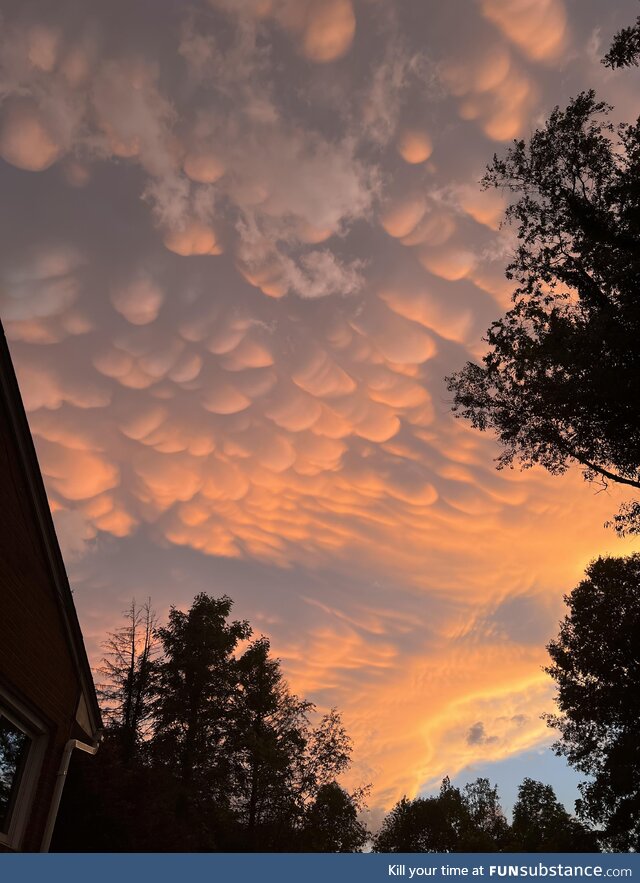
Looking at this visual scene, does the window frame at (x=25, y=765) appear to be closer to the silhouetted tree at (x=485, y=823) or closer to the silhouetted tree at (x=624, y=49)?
the silhouetted tree at (x=624, y=49)

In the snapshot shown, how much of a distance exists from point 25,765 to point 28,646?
1896mm

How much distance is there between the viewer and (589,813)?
84.8 ft

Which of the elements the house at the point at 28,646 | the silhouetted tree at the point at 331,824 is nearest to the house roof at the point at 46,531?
the house at the point at 28,646

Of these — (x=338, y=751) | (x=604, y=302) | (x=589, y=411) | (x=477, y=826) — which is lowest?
(x=477, y=826)

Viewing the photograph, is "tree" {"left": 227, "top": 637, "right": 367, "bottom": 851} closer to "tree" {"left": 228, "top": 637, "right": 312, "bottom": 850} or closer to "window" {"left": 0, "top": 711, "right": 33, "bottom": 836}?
"tree" {"left": 228, "top": 637, "right": 312, "bottom": 850}

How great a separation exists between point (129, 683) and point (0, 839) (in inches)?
1069

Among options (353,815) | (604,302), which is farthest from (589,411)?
(353,815)

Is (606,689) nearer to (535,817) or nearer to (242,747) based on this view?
(242,747)

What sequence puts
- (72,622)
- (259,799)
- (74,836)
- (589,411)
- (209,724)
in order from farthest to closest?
(259,799), (209,724), (74,836), (589,411), (72,622)

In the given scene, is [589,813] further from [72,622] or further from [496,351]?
[72,622]

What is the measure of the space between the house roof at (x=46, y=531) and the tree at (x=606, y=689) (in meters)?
22.5

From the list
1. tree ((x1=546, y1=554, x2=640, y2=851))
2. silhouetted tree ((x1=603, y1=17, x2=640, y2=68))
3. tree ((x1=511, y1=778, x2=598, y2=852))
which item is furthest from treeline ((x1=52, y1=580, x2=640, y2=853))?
tree ((x1=511, y1=778, x2=598, y2=852))

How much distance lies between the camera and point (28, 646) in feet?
24.5

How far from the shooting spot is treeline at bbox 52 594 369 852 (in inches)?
1180
